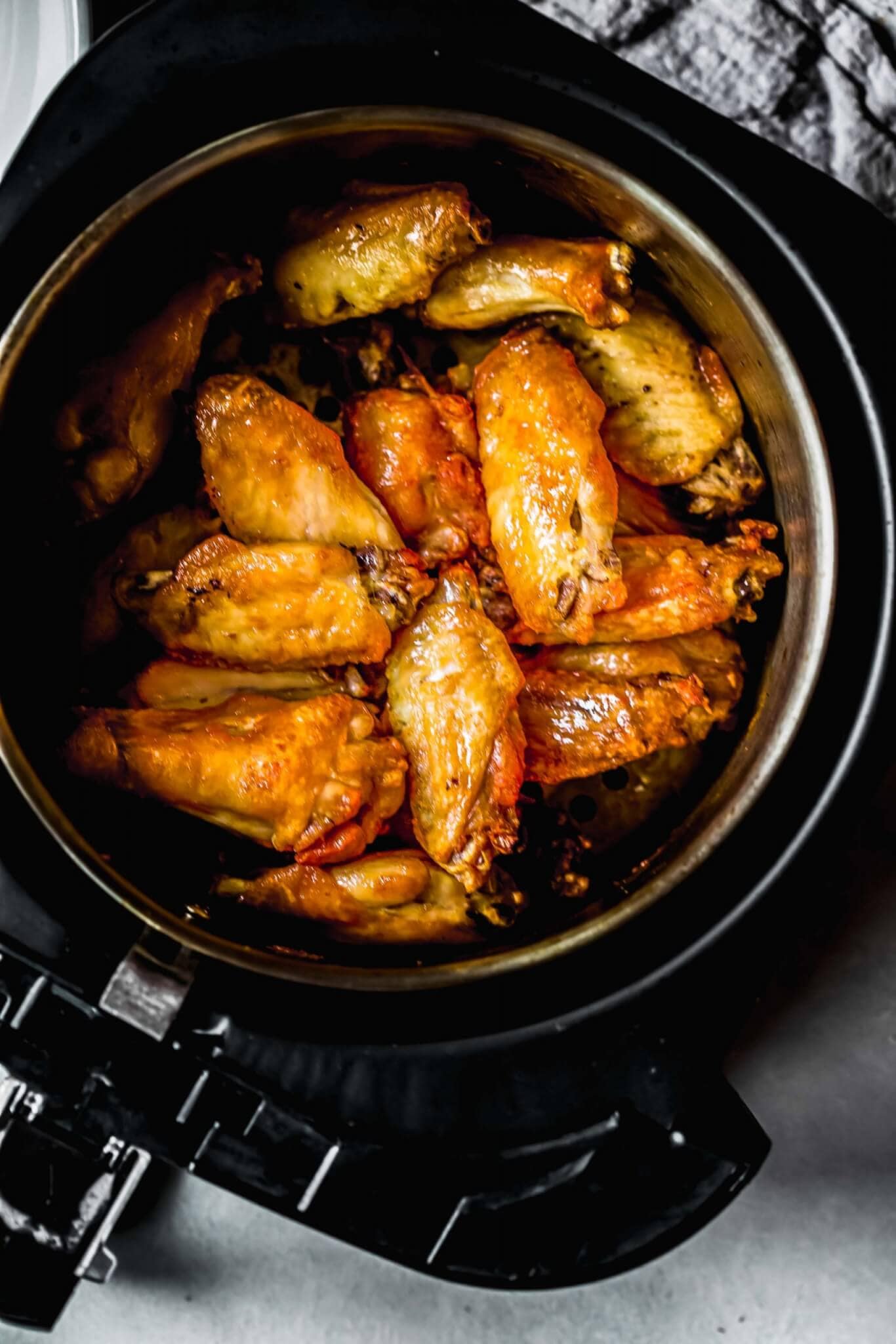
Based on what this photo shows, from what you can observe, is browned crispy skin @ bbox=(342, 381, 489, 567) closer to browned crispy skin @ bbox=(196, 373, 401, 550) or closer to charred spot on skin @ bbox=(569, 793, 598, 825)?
browned crispy skin @ bbox=(196, 373, 401, 550)

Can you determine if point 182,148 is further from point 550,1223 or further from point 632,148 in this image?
point 550,1223

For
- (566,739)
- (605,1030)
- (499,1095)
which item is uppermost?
(566,739)

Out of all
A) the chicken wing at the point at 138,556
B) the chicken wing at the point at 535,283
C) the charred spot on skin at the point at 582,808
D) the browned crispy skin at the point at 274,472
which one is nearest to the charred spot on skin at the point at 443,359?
the chicken wing at the point at 535,283

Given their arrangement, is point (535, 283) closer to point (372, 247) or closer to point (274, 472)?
point (372, 247)

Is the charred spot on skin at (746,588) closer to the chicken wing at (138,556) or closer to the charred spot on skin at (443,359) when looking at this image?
the charred spot on skin at (443,359)

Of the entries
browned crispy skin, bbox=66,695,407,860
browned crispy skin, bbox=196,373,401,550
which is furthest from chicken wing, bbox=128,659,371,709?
browned crispy skin, bbox=196,373,401,550

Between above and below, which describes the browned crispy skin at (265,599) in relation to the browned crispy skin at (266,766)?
above

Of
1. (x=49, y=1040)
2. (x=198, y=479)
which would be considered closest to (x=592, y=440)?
(x=198, y=479)
